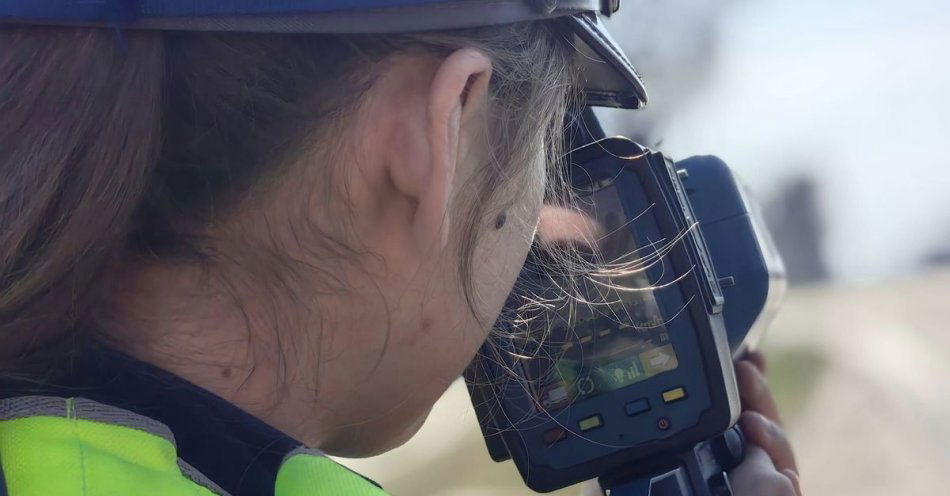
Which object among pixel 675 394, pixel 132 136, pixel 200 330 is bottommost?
pixel 675 394

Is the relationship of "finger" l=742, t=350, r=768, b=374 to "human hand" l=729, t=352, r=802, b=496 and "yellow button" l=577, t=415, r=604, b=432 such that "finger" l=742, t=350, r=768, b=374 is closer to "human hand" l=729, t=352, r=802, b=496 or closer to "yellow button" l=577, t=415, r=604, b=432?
"human hand" l=729, t=352, r=802, b=496

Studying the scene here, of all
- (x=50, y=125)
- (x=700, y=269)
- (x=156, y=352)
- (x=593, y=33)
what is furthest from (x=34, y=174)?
(x=700, y=269)

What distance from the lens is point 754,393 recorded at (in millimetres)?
1336

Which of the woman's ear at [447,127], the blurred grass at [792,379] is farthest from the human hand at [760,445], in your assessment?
the blurred grass at [792,379]

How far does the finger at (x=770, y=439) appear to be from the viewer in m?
1.27

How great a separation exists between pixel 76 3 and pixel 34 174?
0.11 meters

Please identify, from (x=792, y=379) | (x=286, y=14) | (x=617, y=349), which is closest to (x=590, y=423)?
(x=617, y=349)

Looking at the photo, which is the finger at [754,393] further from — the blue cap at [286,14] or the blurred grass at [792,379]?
the blurred grass at [792,379]

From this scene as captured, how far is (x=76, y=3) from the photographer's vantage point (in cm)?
65

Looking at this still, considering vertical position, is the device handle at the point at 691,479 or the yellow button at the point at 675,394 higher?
the yellow button at the point at 675,394

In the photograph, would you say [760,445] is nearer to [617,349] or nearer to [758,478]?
[758,478]

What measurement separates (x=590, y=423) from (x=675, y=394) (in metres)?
0.10

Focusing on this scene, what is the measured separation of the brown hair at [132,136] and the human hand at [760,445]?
64 cm

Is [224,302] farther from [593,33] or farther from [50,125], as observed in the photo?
[593,33]
